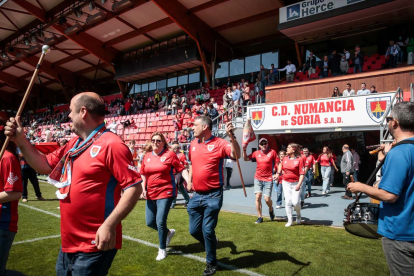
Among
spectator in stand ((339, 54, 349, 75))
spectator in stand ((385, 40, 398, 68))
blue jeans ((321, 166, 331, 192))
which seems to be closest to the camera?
blue jeans ((321, 166, 331, 192))

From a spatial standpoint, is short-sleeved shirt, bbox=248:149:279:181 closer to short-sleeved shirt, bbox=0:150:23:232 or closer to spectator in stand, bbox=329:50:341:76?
short-sleeved shirt, bbox=0:150:23:232

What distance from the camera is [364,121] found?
38.3 ft

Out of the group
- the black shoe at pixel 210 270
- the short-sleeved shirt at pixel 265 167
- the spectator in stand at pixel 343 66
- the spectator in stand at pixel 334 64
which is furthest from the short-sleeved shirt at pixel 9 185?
the spectator in stand at pixel 343 66

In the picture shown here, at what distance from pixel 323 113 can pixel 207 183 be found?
9868mm

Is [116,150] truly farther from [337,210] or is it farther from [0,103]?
[0,103]

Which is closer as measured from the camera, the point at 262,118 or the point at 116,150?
the point at 116,150

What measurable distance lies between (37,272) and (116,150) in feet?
10.9

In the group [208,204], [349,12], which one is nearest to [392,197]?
[208,204]

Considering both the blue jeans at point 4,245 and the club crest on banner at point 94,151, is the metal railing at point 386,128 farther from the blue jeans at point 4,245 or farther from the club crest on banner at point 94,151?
the blue jeans at point 4,245

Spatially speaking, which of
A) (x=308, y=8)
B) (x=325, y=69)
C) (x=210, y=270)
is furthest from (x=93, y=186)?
(x=308, y=8)

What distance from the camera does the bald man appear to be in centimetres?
211

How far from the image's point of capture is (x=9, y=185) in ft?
8.86

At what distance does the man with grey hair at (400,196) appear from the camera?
88.6 inches

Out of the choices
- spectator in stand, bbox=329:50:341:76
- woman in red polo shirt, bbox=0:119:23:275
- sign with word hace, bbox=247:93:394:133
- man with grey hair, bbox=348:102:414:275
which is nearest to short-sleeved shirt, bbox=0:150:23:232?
woman in red polo shirt, bbox=0:119:23:275
